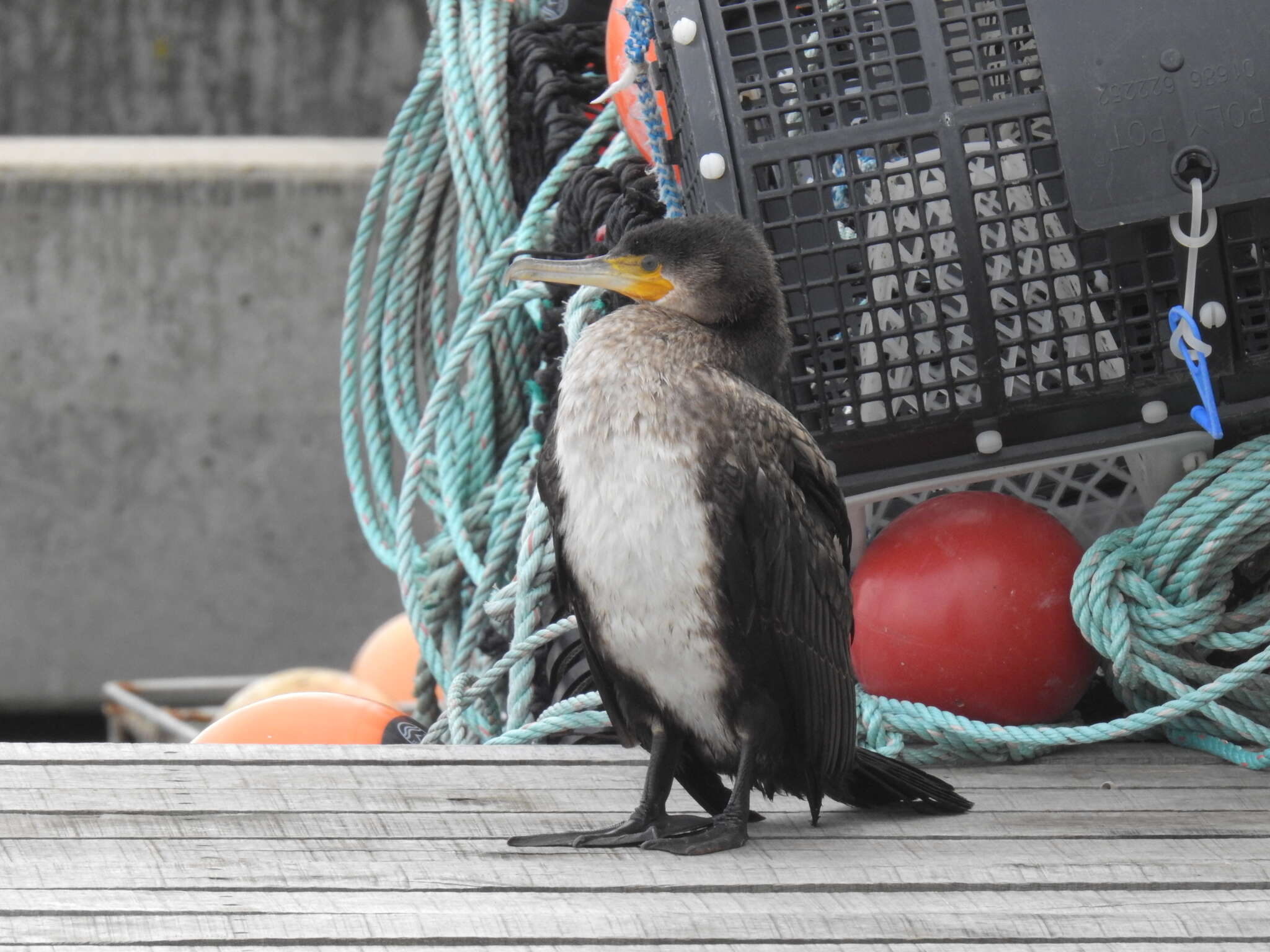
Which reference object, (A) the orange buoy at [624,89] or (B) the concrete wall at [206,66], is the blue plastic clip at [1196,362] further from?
(B) the concrete wall at [206,66]

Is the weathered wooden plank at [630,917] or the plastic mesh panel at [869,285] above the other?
the plastic mesh panel at [869,285]

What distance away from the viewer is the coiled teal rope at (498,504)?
2051 millimetres

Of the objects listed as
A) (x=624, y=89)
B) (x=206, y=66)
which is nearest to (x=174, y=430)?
(x=206, y=66)

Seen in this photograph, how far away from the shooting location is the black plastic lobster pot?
6.13ft

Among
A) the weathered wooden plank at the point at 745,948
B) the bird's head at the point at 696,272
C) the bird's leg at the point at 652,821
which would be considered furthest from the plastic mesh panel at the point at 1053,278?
the weathered wooden plank at the point at 745,948

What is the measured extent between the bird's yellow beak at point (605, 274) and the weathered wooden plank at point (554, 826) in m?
0.60

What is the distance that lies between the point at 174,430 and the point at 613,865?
4611mm

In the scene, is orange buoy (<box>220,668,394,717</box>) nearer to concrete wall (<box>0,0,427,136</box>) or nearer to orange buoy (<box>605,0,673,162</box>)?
orange buoy (<box>605,0,673,162</box>)

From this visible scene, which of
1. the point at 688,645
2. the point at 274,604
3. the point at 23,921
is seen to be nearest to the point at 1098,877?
the point at 688,645

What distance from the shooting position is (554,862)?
1634 millimetres

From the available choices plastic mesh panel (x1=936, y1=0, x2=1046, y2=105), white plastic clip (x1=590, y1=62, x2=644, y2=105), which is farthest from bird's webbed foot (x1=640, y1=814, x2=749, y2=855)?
white plastic clip (x1=590, y1=62, x2=644, y2=105)

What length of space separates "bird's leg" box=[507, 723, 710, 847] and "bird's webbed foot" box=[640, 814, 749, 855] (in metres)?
0.02

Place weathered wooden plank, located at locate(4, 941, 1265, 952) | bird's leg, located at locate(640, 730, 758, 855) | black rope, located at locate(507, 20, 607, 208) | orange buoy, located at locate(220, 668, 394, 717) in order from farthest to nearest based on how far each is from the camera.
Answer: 1. orange buoy, located at locate(220, 668, 394, 717)
2. black rope, located at locate(507, 20, 607, 208)
3. bird's leg, located at locate(640, 730, 758, 855)
4. weathered wooden plank, located at locate(4, 941, 1265, 952)

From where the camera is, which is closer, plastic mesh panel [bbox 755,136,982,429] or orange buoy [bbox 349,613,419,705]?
plastic mesh panel [bbox 755,136,982,429]
